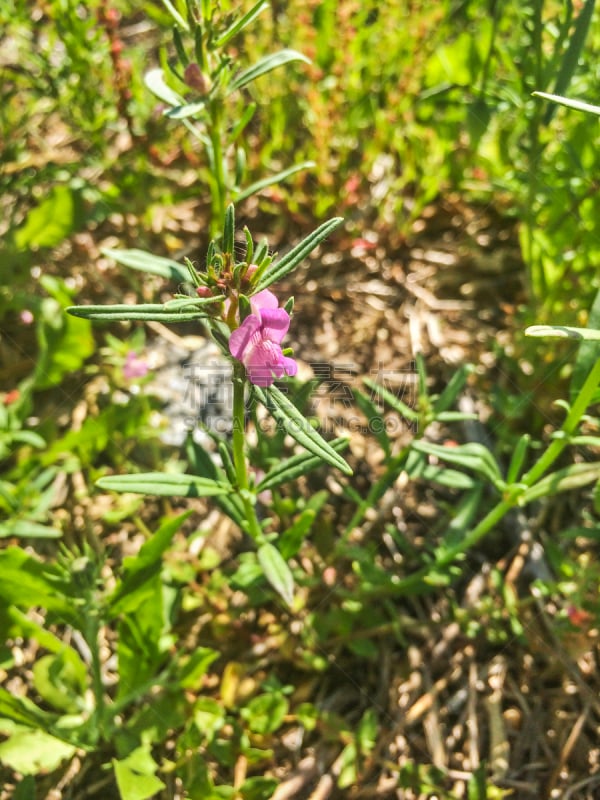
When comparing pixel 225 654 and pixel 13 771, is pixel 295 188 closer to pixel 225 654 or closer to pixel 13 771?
pixel 225 654

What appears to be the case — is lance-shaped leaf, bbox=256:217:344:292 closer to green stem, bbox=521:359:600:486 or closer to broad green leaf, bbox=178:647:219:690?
green stem, bbox=521:359:600:486

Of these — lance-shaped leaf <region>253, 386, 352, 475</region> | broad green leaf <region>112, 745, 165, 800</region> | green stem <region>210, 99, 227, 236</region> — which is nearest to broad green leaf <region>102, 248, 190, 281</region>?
green stem <region>210, 99, 227, 236</region>

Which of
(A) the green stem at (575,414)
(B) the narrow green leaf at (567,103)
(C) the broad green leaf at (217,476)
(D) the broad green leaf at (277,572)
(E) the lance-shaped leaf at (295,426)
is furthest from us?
(C) the broad green leaf at (217,476)

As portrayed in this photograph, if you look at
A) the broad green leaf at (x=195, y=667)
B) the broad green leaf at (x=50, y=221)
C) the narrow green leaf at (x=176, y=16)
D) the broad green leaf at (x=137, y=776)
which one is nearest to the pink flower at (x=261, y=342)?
the narrow green leaf at (x=176, y=16)

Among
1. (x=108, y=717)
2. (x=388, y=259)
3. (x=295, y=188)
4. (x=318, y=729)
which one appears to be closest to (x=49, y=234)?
(x=295, y=188)

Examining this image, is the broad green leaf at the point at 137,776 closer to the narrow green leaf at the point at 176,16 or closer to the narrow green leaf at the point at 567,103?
the narrow green leaf at the point at 567,103
